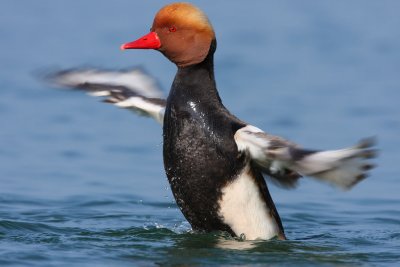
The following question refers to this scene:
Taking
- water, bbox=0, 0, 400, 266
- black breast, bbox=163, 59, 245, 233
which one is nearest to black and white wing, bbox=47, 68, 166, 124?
water, bbox=0, 0, 400, 266

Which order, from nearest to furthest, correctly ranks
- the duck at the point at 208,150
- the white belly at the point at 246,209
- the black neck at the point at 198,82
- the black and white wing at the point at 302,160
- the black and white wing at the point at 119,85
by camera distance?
the black and white wing at the point at 302,160 → the duck at the point at 208,150 → the white belly at the point at 246,209 → the black neck at the point at 198,82 → the black and white wing at the point at 119,85

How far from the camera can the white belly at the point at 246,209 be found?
9500 mm

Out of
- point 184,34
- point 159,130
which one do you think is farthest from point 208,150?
point 159,130

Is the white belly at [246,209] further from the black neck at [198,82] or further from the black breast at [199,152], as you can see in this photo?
the black neck at [198,82]

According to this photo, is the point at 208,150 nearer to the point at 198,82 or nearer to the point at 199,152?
the point at 199,152

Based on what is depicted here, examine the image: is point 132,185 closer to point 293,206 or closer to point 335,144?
point 293,206

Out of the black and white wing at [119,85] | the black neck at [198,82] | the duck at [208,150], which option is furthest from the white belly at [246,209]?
the black and white wing at [119,85]

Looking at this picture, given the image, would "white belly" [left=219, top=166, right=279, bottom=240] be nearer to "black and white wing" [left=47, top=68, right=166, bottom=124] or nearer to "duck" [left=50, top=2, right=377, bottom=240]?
"duck" [left=50, top=2, right=377, bottom=240]

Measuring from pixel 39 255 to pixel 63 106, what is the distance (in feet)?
29.1

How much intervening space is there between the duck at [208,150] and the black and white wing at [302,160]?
11 mm

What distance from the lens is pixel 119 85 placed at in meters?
11.4

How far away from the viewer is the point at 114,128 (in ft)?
54.9

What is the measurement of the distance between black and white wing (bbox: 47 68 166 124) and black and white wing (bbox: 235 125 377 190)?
63.3 inches

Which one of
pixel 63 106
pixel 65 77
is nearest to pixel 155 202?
pixel 65 77
